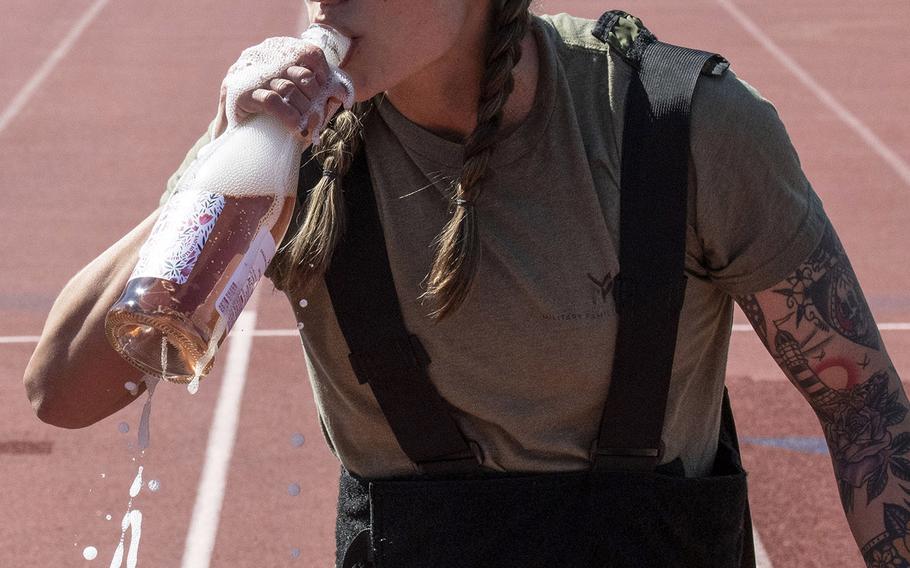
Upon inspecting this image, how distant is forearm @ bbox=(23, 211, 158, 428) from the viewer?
6.71ft

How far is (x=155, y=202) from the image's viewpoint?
809cm

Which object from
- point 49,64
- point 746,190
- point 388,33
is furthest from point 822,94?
point 388,33

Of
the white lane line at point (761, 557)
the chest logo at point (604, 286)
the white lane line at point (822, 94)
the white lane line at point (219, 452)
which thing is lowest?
the white lane line at point (822, 94)

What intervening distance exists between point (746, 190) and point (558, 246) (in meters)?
0.28

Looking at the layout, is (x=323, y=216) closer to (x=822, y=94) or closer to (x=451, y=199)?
(x=451, y=199)

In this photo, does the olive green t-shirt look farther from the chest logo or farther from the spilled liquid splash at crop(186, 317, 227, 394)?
the spilled liquid splash at crop(186, 317, 227, 394)

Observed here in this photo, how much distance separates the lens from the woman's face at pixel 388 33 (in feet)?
5.96

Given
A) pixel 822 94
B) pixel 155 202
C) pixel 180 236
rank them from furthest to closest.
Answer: pixel 822 94, pixel 155 202, pixel 180 236

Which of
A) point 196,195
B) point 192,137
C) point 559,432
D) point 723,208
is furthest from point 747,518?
point 192,137

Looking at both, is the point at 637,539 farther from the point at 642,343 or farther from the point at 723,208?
the point at 723,208

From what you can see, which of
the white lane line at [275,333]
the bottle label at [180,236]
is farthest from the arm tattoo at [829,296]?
the white lane line at [275,333]

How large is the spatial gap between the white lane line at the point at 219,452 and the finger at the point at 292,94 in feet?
9.65

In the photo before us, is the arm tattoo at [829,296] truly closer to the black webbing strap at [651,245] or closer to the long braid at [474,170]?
the black webbing strap at [651,245]

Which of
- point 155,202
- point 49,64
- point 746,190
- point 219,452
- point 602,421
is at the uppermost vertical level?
point 746,190
